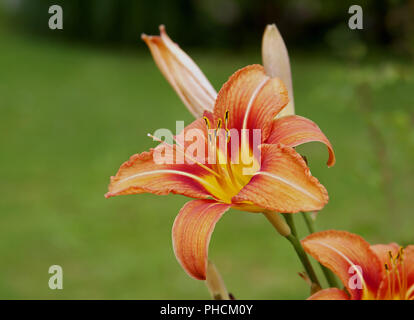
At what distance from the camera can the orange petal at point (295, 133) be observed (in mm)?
604

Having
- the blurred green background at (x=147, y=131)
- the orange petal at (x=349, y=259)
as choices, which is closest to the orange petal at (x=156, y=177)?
the orange petal at (x=349, y=259)

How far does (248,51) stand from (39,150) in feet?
10.3

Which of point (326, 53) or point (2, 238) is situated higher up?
point (326, 53)

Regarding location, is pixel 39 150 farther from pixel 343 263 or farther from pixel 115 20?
pixel 343 263

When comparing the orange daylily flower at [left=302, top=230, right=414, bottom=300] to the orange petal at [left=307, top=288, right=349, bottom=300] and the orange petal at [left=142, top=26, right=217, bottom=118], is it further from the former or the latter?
the orange petal at [left=142, top=26, right=217, bottom=118]

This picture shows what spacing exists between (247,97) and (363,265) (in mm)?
214

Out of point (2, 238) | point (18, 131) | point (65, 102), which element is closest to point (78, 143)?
point (18, 131)

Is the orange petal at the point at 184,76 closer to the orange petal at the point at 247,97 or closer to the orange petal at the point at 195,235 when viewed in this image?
the orange petal at the point at 247,97

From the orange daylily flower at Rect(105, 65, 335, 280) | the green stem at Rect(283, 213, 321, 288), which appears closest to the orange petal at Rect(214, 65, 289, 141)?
the orange daylily flower at Rect(105, 65, 335, 280)

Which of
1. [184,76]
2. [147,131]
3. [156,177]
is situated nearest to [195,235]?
[156,177]

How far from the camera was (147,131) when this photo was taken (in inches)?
185

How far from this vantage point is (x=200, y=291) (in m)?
2.70

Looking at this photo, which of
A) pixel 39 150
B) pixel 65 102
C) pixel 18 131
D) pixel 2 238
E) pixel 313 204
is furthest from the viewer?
pixel 65 102

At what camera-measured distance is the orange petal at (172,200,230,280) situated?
563 millimetres
